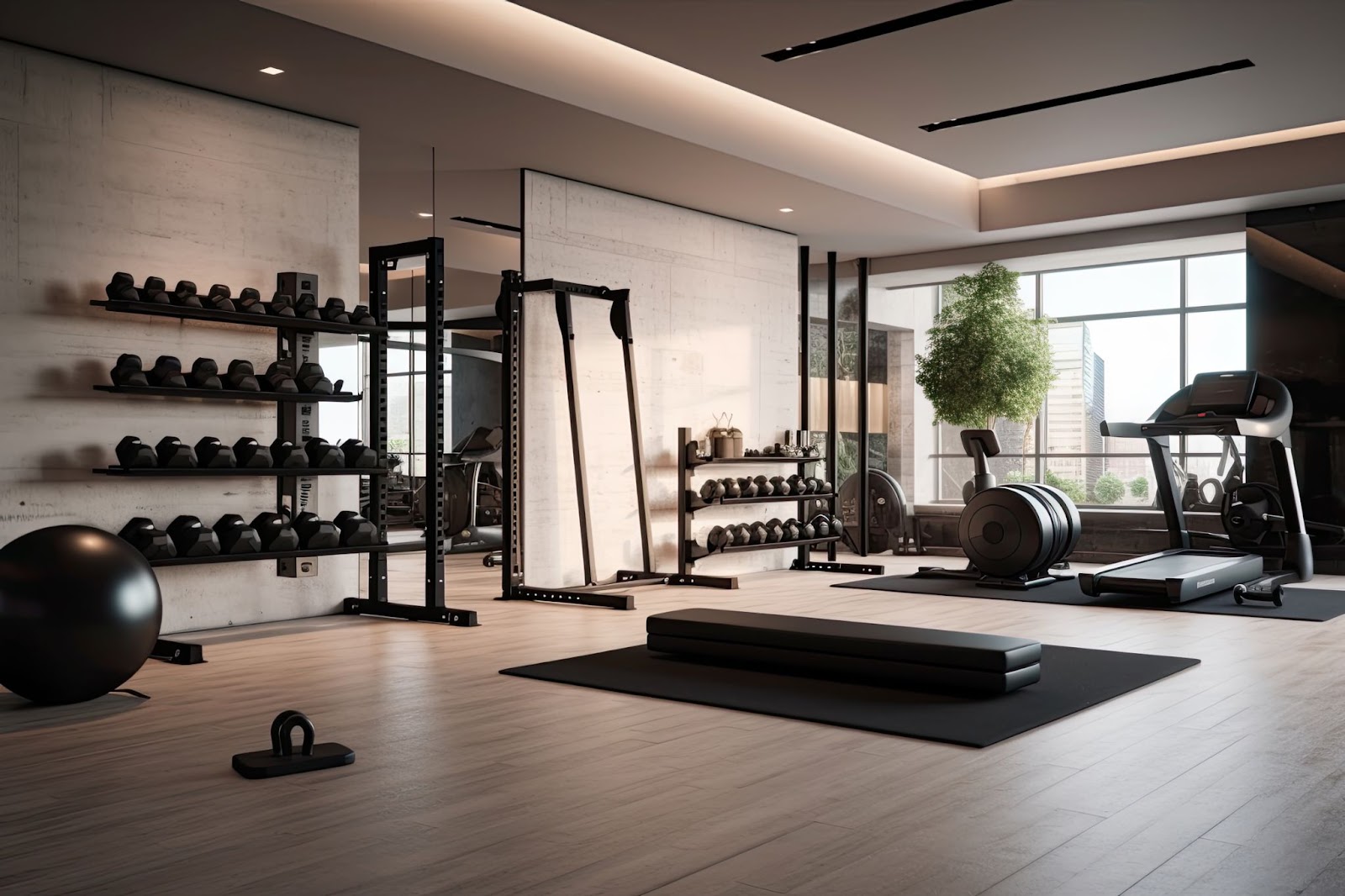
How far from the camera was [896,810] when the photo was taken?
2.52m

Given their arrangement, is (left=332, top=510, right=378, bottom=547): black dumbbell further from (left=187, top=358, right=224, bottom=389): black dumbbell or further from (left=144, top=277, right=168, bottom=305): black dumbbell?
(left=144, top=277, right=168, bottom=305): black dumbbell

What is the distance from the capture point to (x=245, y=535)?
4.86m

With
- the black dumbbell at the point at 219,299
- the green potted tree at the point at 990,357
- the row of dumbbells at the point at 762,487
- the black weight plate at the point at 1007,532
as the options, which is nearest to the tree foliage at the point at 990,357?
the green potted tree at the point at 990,357

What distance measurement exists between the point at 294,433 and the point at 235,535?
2.50 feet

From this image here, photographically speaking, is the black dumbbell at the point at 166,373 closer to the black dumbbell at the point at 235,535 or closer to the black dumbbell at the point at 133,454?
the black dumbbell at the point at 133,454

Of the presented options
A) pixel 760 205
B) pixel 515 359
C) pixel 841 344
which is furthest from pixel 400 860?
pixel 841 344

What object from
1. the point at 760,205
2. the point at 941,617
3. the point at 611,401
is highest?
the point at 760,205

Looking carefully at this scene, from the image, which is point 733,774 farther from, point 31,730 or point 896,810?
point 31,730

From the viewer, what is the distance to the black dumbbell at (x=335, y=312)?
5.27 meters

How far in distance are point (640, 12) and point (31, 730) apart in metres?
3.68

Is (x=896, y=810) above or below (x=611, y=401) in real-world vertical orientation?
below

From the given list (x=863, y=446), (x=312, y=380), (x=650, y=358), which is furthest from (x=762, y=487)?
(x=312, y=380)

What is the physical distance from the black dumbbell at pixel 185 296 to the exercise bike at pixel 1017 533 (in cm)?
462

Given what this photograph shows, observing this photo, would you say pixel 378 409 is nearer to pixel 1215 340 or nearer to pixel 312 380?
pixel 312 380
